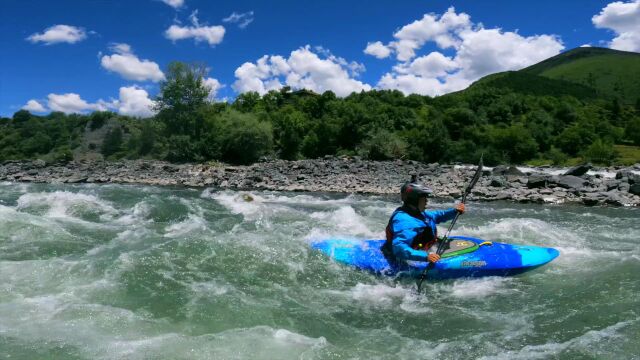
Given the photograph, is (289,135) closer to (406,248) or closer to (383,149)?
(383,149)

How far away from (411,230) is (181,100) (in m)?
35.9

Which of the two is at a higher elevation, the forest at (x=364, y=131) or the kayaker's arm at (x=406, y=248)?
the forest at (x=364, y=131)

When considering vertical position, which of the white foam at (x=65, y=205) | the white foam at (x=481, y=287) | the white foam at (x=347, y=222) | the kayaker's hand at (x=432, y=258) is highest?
the white foam at (x=65, y=205)

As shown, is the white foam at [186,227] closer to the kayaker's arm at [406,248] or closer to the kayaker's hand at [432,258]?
the kayaker's arm at [406,248]

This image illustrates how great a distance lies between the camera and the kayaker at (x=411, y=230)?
5.99 m

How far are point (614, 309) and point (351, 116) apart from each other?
36.4 m

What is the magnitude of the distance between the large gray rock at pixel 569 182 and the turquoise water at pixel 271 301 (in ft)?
31.3

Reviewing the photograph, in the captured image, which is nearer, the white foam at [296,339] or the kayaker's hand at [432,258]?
the white foam at [296,339]

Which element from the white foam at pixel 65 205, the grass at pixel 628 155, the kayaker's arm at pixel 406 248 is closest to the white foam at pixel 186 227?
the white foam at pixel 65 205

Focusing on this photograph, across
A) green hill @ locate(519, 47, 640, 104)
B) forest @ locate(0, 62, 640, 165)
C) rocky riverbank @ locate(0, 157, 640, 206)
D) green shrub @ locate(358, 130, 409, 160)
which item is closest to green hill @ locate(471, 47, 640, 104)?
green hill @ locate(519, 47, 640, 104)

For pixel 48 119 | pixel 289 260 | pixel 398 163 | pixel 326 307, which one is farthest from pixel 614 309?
pixel 48 119

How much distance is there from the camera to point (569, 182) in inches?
745

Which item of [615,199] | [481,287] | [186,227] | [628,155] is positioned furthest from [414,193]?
[628,155]

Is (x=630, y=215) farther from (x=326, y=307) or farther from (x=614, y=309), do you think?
(x=326, y=307)
